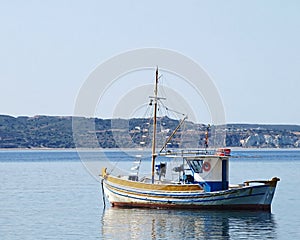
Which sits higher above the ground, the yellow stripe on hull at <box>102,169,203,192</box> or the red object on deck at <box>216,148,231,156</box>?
the red object on deck at <box>216,148,231,156</box>

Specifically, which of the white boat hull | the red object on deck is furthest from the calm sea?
the red object on deck

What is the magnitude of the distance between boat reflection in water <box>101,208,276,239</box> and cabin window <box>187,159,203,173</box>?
2769mm

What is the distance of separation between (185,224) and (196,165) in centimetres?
666

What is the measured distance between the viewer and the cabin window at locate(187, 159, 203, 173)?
5462 cm

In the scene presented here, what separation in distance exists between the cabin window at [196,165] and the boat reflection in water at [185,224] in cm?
277

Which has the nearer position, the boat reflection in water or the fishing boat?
the boat reflection in water

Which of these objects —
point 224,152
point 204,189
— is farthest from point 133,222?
point 224,152

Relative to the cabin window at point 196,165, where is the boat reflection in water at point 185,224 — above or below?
below

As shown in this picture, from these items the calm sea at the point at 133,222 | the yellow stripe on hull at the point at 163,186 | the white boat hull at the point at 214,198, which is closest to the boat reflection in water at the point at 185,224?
the calm sea at the point at 133,222

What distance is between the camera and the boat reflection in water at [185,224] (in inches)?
Result: 1773

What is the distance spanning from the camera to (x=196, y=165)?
180 ft

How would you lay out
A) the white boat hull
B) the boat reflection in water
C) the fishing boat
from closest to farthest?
the boat reflection in water → the white boat hull → the fishing boat

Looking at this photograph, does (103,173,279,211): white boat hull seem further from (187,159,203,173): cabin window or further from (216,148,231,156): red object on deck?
(216,148,231,156): red object on deck

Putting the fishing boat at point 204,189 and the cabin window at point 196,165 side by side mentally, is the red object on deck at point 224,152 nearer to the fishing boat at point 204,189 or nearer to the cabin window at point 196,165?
the fishing boat at point 204,189
